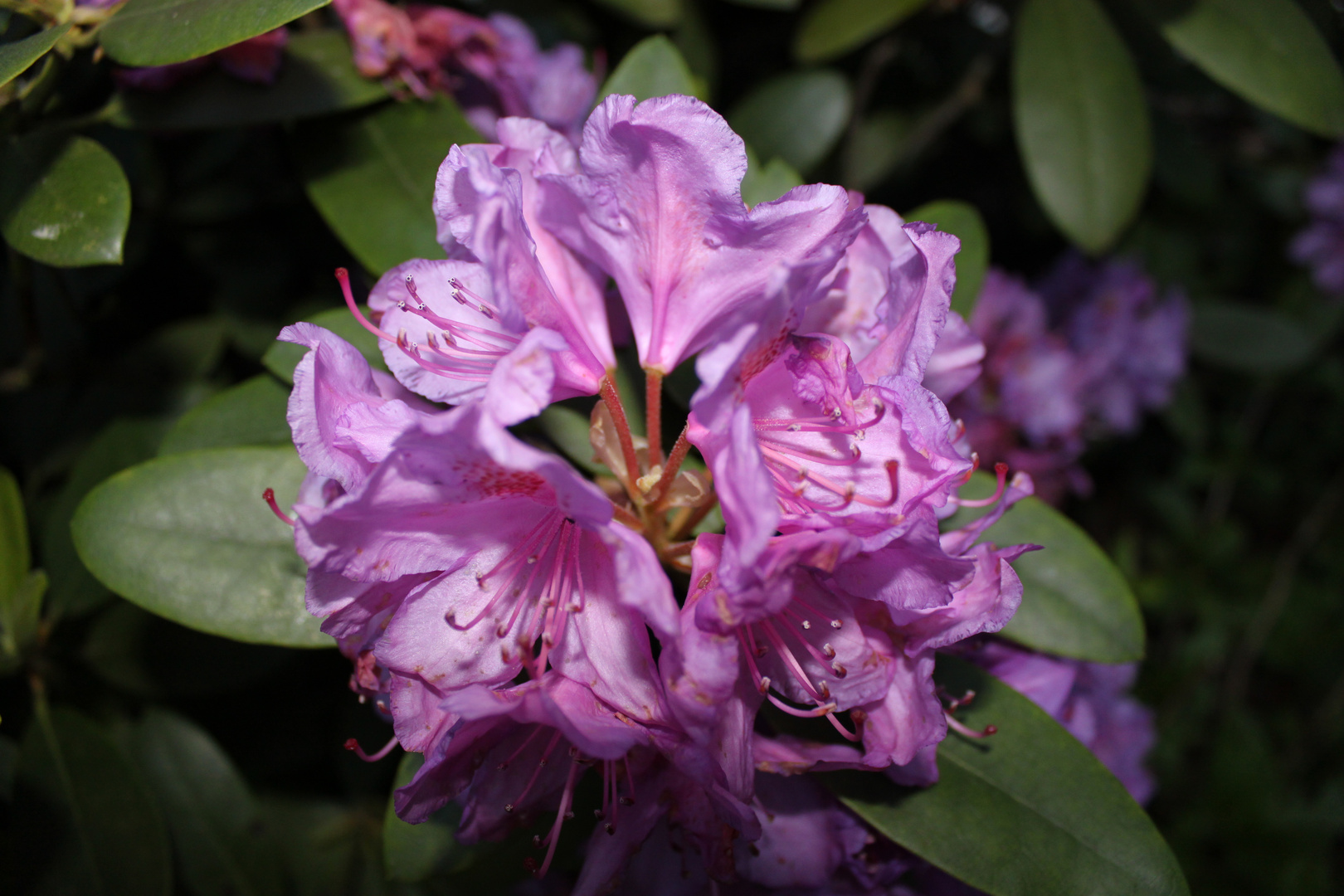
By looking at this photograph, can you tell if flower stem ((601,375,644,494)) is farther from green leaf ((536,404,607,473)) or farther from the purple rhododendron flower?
the purple rhododendron flower

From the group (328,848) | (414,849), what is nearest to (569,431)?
(414,849)

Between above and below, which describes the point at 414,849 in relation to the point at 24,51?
below

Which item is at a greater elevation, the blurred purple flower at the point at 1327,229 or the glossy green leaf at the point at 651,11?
the glossy green leaf at the point at 651,11

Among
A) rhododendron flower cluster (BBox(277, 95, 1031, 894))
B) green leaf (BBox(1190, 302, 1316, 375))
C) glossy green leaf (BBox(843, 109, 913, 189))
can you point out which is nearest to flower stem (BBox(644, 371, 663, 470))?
A: rhododendron flower cluster (BBox(277, 95, 1031, 894))

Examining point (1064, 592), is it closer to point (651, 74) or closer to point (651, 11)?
point (651, 74)

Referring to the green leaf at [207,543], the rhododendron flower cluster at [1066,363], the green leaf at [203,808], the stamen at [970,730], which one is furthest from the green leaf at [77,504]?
the rhododendron flower cluster at [1066,363]

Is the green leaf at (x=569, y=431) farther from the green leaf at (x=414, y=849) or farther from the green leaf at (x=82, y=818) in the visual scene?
the green leaf at (x=82, y=818)

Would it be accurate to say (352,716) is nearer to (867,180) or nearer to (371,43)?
(371,43)
